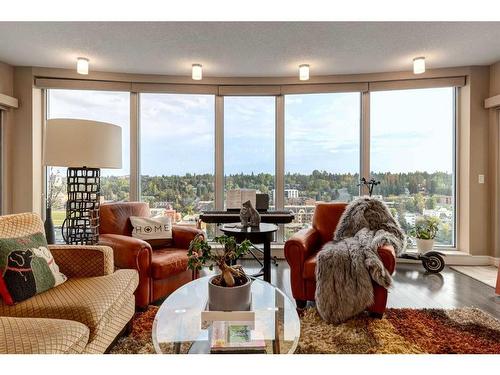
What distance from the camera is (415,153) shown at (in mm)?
3928

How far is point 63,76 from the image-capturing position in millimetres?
3701

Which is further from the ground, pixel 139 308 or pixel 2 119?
pixel 2 119

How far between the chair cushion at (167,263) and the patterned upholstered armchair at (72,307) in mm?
307

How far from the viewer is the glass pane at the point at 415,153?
152 inches

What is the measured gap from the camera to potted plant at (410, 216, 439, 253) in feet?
11.8

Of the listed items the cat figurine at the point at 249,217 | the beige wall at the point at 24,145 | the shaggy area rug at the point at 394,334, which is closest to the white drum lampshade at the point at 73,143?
the shaggy area rug at the point at 394,334

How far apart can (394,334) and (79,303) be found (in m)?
1.88

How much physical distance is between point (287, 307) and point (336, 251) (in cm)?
73

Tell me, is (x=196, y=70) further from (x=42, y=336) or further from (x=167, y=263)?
(x=42, y=336)

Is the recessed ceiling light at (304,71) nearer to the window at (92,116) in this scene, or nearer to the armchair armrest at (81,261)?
the window at (92,116)

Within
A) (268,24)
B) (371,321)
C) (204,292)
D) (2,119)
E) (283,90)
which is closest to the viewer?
(204,292)

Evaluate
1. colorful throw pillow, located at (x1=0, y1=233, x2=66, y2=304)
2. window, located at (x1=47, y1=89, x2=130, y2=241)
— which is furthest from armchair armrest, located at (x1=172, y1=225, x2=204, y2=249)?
window, located at (x1=47, y1=89, x2=130, y2=241)

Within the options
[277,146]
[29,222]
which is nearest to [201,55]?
[277,146]
